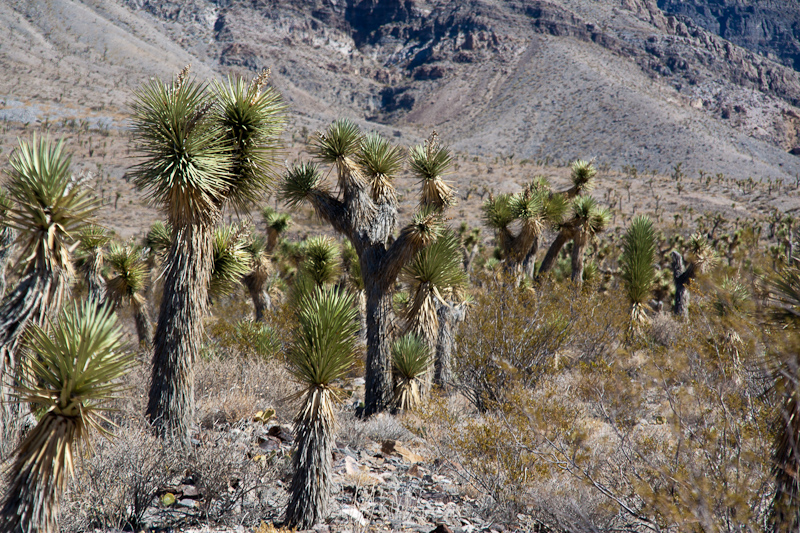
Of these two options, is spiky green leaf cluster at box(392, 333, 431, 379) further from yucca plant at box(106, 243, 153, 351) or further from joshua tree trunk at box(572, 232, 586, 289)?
joshua tree trunk at box(572, 232, 586, 289)

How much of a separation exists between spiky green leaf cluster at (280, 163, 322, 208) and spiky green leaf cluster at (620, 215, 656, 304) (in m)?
9.18

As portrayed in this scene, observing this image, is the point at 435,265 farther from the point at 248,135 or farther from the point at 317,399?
the point at 317,399

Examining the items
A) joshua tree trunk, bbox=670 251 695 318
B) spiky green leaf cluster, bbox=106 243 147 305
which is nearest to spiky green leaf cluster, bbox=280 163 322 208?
spiky green leaf cluster, bbox=106 243 147 305

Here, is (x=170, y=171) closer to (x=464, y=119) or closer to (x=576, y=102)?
(x=576, y=102)

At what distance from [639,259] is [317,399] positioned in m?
12.0

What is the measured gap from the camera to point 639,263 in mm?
14438

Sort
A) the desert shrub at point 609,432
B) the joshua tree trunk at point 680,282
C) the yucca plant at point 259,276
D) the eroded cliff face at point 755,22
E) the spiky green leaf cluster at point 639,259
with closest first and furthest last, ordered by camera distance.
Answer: the desert shrub at point 609,432
the spiky green leaf cluster at point 639,259
the yucca plant at point 259,276
the joshua tree trunk at point 680,282
the eroded cliff face at point 755,22

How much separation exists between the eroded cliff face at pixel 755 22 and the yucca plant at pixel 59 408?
214 m

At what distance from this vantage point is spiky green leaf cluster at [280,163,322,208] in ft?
29.0

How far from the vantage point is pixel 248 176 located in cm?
677

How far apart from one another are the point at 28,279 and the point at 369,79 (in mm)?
154844

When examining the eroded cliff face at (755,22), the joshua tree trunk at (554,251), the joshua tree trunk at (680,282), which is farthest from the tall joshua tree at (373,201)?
the eroded cliff face at (755,22)

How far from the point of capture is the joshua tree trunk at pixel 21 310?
3693mm

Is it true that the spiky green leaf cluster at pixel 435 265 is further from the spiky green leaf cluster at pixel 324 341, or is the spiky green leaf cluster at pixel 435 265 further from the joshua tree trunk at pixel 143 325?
the joshua tree trunk at pixel 143 325
